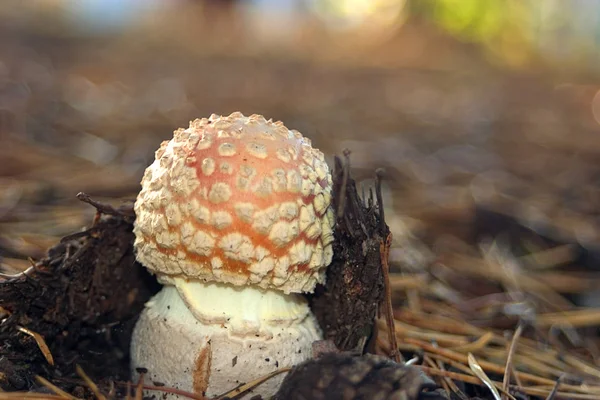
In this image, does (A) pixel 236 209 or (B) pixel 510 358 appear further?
(B) pixel 510 358

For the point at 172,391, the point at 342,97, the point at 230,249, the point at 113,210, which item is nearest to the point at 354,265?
the point at 230,249

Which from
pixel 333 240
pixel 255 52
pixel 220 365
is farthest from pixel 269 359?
pixel 255 52

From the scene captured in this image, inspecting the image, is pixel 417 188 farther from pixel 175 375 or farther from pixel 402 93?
pixel 402 93

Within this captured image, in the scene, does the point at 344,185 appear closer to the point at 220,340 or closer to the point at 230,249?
the point at 230,249

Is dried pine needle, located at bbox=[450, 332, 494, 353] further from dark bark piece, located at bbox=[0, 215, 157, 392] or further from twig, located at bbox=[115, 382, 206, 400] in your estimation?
dark bark piece, located at bbox=[0, 215, 157, 392]

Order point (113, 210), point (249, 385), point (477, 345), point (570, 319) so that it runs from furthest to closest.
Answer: point (570, 319) → point (477, 345) → point (113, 210) → point (249, 385)

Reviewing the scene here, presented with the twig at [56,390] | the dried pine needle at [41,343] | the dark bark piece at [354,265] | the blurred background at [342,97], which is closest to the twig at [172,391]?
the twig at [56,390]

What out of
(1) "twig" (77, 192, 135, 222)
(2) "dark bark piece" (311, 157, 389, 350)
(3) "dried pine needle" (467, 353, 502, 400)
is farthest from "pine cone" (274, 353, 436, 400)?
(1) "twig" (77, 192, 135, 222)

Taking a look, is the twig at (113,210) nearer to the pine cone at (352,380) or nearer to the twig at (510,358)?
the pine cone at (352,380)
